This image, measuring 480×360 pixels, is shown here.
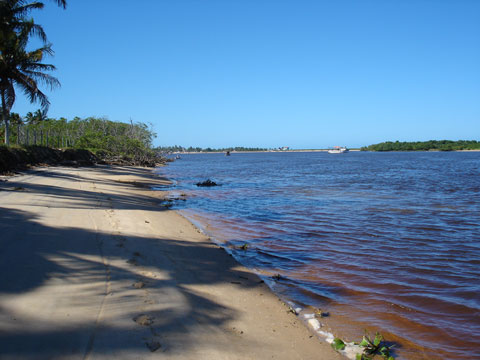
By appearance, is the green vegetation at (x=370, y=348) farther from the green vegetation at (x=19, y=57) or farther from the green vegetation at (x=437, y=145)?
the green vegetation at (x=437, y=145)

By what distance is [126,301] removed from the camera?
433 centimetres

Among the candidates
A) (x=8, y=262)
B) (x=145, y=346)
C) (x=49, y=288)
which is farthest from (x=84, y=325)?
(x=8, y=262)

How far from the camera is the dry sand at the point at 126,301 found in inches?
134

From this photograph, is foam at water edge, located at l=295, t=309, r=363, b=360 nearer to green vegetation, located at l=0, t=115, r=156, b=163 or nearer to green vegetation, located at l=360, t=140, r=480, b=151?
green vegetation, located at l=0, t=115, r=156, b=163

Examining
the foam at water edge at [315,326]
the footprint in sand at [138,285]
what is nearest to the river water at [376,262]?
the foam at water edge at [315,326]

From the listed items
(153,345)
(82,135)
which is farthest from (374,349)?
(82,135)

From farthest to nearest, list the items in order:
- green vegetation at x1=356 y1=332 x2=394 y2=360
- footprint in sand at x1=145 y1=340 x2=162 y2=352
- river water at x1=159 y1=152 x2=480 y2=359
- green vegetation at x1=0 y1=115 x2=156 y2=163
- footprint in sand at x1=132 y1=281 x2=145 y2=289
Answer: green vegetation at x1=0 y1=115 x2=156 y2=163 < river water at x1=159 y1=152 x2=480 y2=359 < footprint in sand at x1=132 y1=281 x2=145 y2=289 < green vegetation at x1=356 y1=332 x2=394 y2=360 < footprint in sand at x1=145 y1=340 x2=162 y2=352

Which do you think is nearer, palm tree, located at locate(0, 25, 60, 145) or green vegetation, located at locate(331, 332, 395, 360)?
green vegetation, located at locate(331, 332, 395, 360)

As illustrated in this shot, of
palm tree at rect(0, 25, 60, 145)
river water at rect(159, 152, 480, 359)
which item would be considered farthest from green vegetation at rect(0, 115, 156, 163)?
river water at rect(159, 152, 480, 359)

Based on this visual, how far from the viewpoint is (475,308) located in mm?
5656

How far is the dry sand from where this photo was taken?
3404 millimetres

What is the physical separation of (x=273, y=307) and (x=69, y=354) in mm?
3002

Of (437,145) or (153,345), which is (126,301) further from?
(437,145)

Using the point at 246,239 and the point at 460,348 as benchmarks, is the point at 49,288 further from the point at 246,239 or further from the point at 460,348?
the point at 246,239
